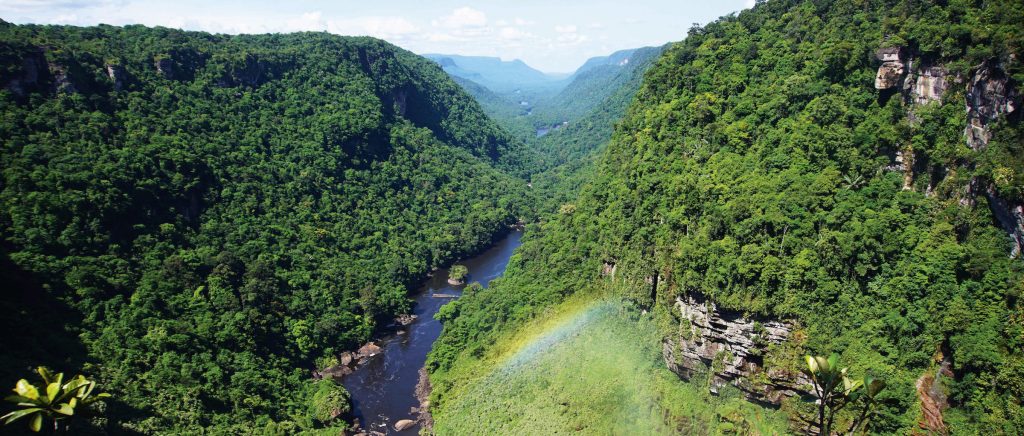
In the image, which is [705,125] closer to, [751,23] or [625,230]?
[625,230]

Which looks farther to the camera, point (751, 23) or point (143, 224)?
point (751, 23)

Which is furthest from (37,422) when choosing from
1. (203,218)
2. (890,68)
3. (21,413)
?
(203,218)

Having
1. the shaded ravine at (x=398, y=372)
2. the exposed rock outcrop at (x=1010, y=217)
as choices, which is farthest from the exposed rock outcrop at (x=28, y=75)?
the exposed rock outcrop at (x=1010, y=217)

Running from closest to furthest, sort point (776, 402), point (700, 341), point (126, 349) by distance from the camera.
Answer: point (776, 402) → point (700, 341) → point (126, 349)

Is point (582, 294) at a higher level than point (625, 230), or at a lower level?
lower

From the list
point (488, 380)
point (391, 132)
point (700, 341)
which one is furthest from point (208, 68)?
point (700, 341)

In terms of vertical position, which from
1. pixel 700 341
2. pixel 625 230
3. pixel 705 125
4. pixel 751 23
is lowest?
pixel 700 341

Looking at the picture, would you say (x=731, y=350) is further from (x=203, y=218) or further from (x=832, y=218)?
(x=203, y=218)
